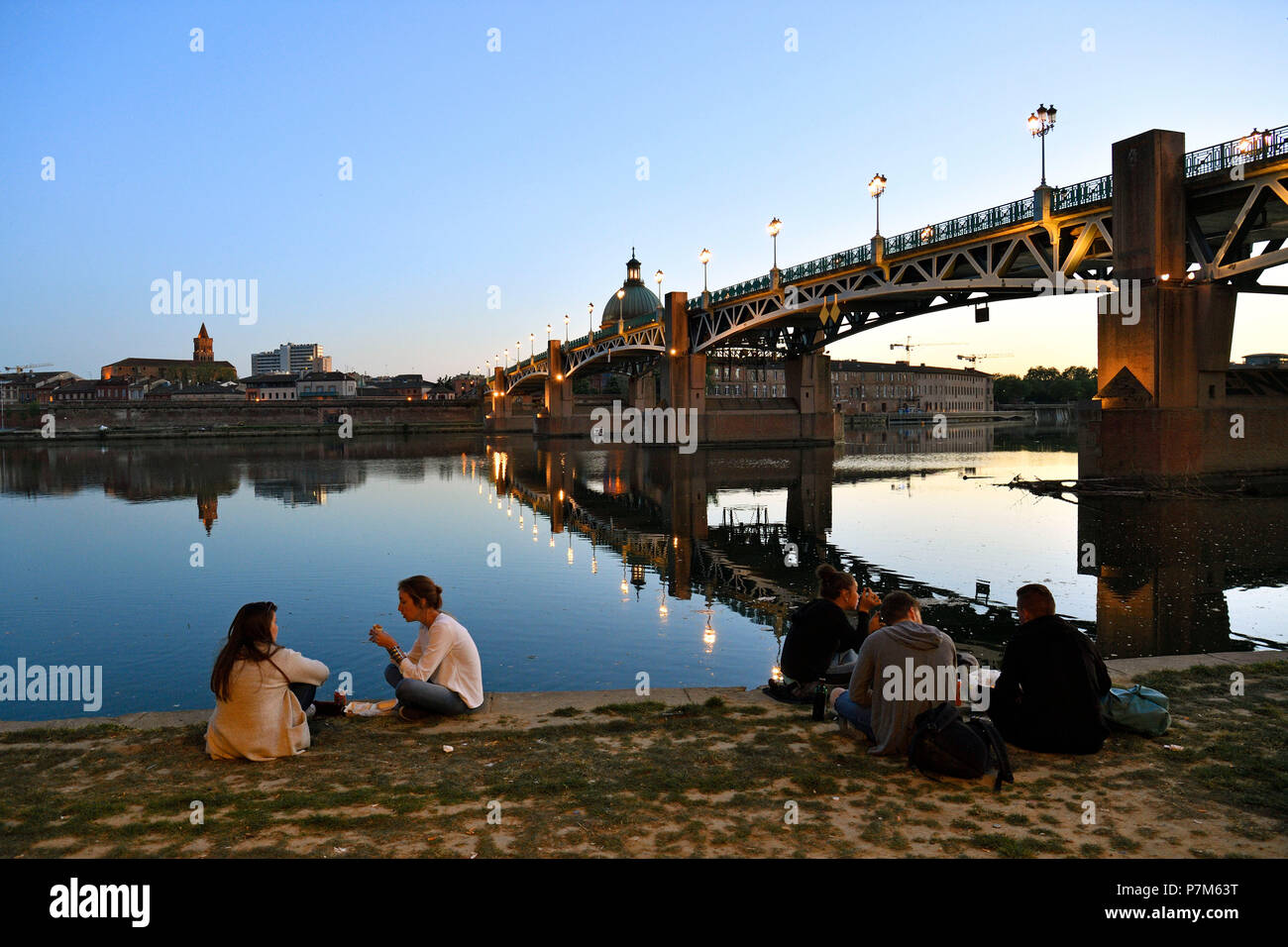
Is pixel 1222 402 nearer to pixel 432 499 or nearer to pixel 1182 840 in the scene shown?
pixel 432 499

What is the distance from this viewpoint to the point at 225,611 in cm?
1352

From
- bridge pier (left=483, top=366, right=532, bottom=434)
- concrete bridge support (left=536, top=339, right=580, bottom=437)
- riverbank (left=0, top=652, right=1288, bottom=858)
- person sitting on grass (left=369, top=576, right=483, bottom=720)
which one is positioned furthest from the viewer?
bridge pier (left=483, top=366, right=532, bottom=434)

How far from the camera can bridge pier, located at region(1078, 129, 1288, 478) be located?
29.5m

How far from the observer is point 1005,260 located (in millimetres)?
38750

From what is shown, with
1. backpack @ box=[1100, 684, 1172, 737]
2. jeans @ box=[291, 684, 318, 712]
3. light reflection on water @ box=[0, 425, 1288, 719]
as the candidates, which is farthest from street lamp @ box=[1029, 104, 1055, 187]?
jeans @ box=[291, 684, 318, 712]

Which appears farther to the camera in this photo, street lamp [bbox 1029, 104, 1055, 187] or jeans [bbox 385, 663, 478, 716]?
street lamp [bbox 1029, 104, 1055, 187]

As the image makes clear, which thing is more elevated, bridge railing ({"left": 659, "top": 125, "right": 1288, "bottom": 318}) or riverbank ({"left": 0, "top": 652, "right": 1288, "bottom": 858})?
bridge railing ({"left": 659, "top": 125, "right": 1288, "bottom": 318})

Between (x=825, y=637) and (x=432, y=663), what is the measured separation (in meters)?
3.45

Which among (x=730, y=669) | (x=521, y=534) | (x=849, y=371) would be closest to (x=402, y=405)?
(x=849, y=371)

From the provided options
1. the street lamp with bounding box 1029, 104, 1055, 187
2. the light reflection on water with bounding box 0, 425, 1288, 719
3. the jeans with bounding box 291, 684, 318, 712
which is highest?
the street lamp with bounding box 1029, 104, 1055, 187

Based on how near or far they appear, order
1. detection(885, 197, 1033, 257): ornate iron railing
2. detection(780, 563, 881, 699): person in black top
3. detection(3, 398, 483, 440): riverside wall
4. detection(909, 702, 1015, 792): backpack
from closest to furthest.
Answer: detection(909, 702, 1015, 792): backpack, detection(780, 563, 881, 699): person in black top, detection(885, 197, 1033, 257): ornate iron railing, detection(3, 398, 483, 440): riverside wall

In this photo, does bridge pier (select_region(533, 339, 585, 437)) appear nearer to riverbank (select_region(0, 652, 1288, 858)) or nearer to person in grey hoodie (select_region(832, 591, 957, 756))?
riverbank (select_region(0, 652, 1288, 858))

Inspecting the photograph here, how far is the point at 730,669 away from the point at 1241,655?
5408mm

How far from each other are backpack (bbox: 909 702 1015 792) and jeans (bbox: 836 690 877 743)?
577mm
